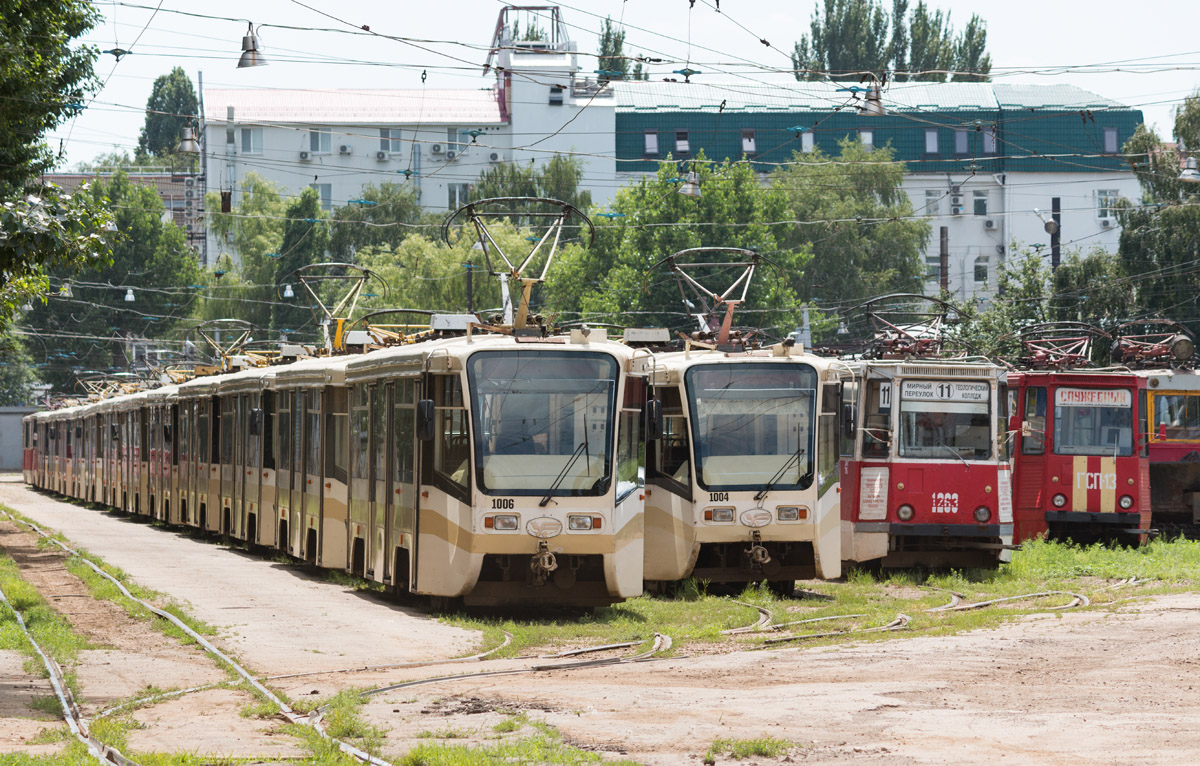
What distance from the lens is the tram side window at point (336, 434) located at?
20.3 meters

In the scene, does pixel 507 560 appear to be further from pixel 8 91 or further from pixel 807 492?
pixel 8 91

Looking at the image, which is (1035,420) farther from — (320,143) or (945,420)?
(320,143)

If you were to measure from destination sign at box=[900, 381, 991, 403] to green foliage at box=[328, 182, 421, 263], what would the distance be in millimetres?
54385

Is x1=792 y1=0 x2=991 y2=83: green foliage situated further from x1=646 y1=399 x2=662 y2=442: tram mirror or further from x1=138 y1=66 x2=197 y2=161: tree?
x1=646 y1=399 x2=662 y2=442: tram mirror

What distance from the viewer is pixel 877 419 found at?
21.8 m

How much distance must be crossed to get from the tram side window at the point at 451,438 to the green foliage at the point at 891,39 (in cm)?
8198

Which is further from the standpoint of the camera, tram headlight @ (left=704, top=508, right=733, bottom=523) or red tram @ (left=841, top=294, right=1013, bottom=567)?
red tram @ (left=841, top=294, right=1013, bottom=567)

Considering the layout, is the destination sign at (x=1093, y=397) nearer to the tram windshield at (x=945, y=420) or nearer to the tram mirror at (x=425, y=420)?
the tram windshield at (x=945, y=420)

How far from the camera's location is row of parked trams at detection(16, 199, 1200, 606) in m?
16.0

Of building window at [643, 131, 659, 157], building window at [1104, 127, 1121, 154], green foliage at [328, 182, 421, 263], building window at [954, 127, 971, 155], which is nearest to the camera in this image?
green foliage at [328, 182, 421, 263]

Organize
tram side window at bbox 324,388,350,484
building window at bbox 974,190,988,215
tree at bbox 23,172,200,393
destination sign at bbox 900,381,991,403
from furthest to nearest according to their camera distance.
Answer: building window at bbox 974,190,988,215 → tree at bbox 23,172,200,393 → destination sign at bbox 900,381,991,403 → tram side window at bbox 324,388,350,484

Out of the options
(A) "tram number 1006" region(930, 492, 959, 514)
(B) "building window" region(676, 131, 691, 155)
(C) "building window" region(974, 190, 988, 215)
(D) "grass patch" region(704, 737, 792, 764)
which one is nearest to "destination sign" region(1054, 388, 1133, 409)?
(A) "tram number 1006" region(930, 492, 959, 514)

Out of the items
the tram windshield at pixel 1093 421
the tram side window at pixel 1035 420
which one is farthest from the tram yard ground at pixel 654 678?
the tram side window at pixel 1035 420

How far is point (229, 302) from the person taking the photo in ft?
242
